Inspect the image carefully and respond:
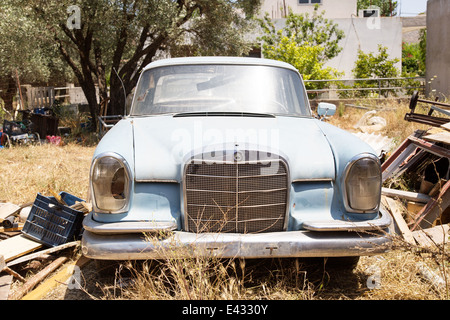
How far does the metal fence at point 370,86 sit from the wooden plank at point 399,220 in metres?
11.8

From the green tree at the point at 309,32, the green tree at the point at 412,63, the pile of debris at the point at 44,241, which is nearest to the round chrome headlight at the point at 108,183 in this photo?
the pile of debris at the point at 44,241

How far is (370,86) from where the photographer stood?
1764 cm

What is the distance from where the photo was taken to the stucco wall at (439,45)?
1337 centimetres

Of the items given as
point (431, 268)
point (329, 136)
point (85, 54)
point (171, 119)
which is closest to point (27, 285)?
point (171, 119)

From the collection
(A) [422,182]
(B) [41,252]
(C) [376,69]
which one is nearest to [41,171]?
(B) [41,252]

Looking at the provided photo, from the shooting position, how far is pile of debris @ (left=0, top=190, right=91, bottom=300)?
3.79 metres

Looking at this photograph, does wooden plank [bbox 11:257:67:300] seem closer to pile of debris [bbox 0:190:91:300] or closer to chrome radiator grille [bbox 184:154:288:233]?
pile of debris [bbox 0:190:91:300]

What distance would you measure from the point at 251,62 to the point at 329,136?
1257 millimetres

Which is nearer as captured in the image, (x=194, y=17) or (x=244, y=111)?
(x=244, y=111)

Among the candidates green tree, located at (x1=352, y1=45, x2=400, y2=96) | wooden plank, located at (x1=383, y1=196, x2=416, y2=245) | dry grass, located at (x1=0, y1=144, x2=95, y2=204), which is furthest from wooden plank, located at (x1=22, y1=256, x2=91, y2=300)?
green tree, located at (x1=352, y1=45, x2=400, y2=96)

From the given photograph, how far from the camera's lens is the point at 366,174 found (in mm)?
3213

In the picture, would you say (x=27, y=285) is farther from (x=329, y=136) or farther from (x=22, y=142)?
(x=22, y=142)

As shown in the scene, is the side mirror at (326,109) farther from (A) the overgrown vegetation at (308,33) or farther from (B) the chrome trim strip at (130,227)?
(A) the overgrown vegetation at (308,33)
